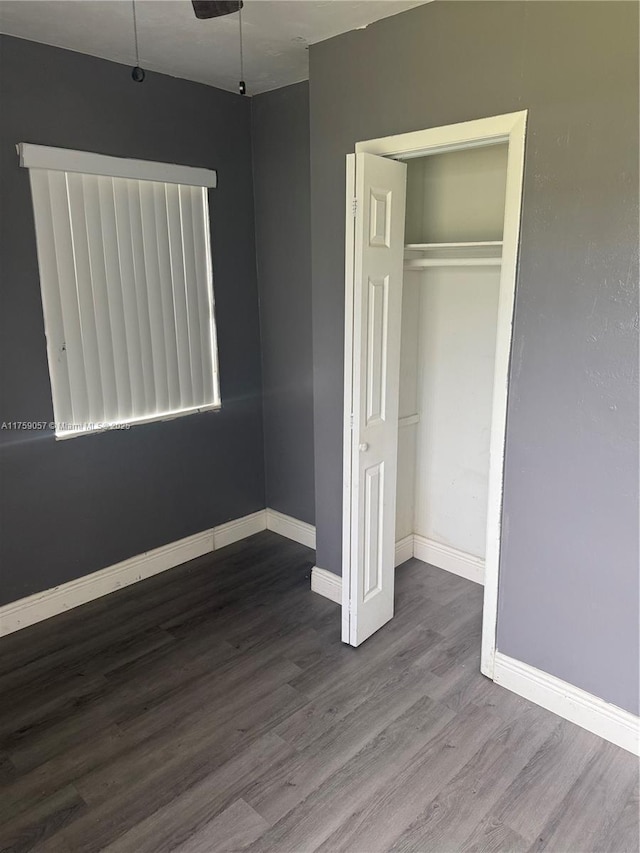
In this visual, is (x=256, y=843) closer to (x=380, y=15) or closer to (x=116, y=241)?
(x=116, y=241)

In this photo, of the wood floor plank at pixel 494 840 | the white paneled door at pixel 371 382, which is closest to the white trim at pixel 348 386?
the white paneled door at pixel 371 382

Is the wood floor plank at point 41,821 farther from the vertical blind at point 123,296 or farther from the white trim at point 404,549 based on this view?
the white trim at point 404,549

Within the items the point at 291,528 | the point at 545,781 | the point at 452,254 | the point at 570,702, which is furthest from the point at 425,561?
the point at 452,254

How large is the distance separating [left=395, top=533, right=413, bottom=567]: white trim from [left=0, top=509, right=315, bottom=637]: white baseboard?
21.9 inches

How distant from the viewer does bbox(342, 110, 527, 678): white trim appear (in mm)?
2158

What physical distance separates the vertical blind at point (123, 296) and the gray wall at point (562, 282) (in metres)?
1.20

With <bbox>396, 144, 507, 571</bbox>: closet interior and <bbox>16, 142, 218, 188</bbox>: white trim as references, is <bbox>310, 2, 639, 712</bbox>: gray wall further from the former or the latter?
<bbox>16, 142, 218, 188</bbox>: white trim

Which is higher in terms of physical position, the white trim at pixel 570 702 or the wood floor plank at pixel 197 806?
the white trim at pixel 570 702

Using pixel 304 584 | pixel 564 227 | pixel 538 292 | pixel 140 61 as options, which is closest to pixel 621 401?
pixel 538 292

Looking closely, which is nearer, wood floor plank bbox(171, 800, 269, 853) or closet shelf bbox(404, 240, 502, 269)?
wood floor plank bbox(171, 800, 269, 853)

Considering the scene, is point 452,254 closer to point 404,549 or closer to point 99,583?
point 404,549

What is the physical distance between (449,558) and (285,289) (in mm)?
1849

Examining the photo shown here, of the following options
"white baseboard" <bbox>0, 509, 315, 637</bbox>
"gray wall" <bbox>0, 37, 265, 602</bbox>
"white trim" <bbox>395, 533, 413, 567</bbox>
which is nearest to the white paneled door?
"white trim" <bbox>395, 533, 413, 567</bbox>

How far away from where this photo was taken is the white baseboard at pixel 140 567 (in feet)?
9.84
